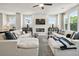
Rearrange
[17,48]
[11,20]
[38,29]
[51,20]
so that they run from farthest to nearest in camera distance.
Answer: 1. [38,29]
2. [51,20]
3. [11,20]
4. [17,48]

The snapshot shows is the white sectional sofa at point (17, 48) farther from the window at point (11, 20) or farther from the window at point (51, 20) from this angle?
the window at point (51, 20)

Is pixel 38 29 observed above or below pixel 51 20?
below

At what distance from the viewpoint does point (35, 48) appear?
12.0ft

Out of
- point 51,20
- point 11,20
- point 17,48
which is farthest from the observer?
point 51,20

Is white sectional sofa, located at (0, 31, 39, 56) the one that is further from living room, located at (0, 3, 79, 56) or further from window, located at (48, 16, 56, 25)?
window, located at (48, 16, 56, 25)

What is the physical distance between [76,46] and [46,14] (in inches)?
251

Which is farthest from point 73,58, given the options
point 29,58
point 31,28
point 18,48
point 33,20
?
point 33,20

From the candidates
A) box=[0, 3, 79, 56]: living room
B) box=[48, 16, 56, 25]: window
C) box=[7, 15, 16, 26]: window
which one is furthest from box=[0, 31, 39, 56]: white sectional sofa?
box=[48, 16, 56, 25]: window

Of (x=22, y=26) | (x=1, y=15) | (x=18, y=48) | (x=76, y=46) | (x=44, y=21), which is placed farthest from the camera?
(x=44, y=21)

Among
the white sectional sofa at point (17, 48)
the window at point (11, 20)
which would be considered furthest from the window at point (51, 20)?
the white sectional sofa at point (17, 48)

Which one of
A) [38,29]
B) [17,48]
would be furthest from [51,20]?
[17,48]

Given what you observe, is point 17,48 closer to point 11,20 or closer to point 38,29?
point 11,20

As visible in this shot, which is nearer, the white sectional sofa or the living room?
the white sectional sofa

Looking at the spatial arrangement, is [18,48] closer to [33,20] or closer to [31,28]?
[31,28]
